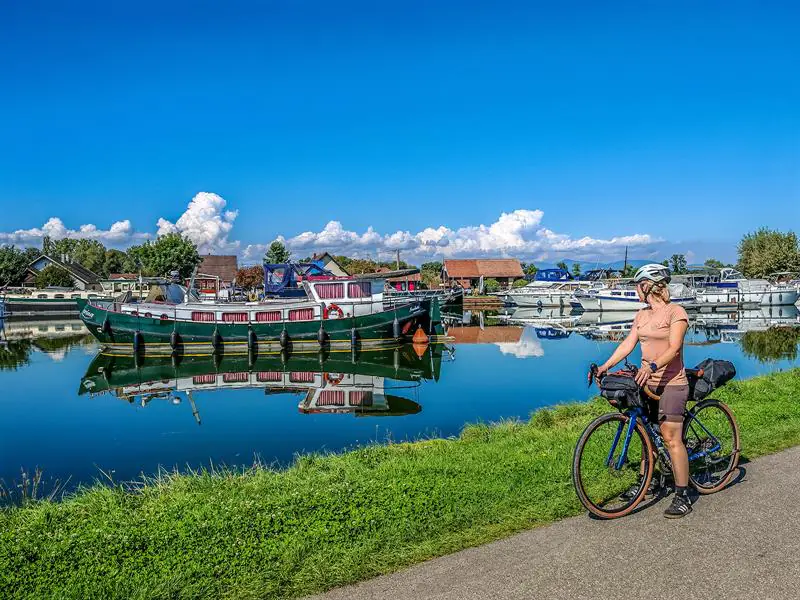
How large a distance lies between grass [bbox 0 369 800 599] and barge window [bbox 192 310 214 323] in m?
25.1

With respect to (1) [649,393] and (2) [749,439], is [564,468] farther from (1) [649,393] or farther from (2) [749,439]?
(2) [749,439]

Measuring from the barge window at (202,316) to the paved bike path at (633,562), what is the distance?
28.4 m

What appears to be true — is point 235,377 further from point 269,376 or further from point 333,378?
point 333,378

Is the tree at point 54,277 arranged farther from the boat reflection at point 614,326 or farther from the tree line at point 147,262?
the boat reflection at point 614,326

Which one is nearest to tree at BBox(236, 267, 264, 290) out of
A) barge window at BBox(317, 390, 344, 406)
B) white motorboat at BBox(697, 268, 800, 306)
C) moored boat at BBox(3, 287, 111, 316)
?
moored boat at BBox(3, 287, 111, 316)

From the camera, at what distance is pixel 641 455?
20.0 ft

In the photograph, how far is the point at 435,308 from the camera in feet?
124

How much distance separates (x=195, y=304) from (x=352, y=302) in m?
7.67

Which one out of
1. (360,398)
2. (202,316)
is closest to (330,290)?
(202,316)

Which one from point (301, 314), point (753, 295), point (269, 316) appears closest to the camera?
point (269, 316)

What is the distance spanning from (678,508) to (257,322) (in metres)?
27.9

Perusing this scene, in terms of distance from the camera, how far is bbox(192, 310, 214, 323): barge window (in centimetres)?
3161

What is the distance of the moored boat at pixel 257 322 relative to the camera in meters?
30.8

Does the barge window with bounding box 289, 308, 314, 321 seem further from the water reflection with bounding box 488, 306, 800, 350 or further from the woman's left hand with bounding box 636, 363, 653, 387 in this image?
the woman's left hand with bounding box 636, 363, 653, 387
